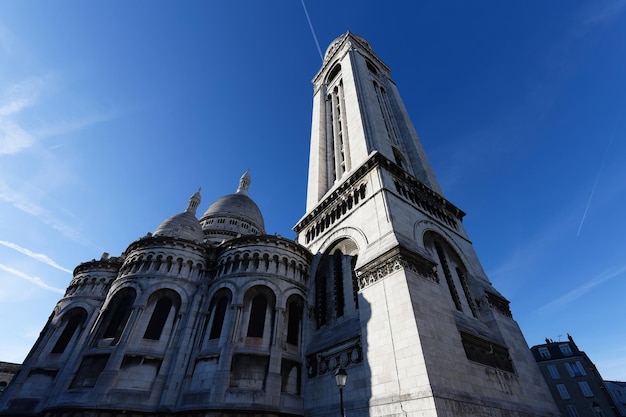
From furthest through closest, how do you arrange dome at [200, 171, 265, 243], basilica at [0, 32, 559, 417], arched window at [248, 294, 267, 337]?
dome at [200, 171, 265, 243]
arched window at [248, 294, 267, 337]
basilica at [0, 32, 559, 417]

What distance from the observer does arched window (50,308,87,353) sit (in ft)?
71.6

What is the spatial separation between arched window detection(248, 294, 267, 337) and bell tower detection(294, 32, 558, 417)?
3.04 metres

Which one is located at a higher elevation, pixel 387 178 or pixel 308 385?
pixel 387 178

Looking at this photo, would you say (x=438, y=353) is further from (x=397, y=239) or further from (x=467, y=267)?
(x=467, y=267)

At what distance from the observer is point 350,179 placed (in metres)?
22.1

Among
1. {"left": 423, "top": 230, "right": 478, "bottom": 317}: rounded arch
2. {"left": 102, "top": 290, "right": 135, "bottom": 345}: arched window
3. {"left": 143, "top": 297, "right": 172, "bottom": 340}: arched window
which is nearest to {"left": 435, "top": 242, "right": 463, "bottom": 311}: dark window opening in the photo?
{"left": 423, "top": 230, "right": 478, "bottom": 317}: rounded arch

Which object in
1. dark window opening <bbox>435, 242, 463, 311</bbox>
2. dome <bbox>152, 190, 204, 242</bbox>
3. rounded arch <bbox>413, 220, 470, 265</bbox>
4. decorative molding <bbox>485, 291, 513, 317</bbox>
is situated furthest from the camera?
dome <bbox>152, 190, 204, 242</bbox>

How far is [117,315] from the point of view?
19.7 metres

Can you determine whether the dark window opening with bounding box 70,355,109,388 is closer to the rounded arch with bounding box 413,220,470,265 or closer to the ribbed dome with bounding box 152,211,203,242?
the ribbed dome with bounding box 152,211,203,242

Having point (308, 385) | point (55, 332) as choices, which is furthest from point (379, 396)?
point (55, 332)

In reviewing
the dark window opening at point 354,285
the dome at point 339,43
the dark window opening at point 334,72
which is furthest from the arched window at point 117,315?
the dome at point 339,43

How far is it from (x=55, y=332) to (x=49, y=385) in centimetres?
402

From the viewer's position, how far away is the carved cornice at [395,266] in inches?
584

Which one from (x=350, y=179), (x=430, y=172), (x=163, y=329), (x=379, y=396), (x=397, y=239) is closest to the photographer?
(x=379, y=396)
